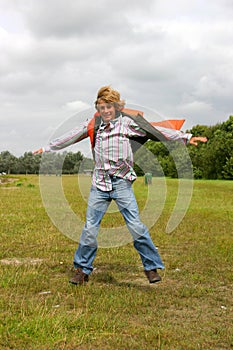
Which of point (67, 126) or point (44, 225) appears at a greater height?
point (67, 126)

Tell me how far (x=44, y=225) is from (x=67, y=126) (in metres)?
5.45

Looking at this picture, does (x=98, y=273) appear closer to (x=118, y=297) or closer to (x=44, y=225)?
(x=118, y=297)

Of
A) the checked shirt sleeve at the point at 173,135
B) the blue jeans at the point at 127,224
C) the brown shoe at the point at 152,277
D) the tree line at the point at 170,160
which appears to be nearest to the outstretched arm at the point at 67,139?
the tree line at the point at 170,160

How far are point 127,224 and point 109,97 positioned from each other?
1.57 meters

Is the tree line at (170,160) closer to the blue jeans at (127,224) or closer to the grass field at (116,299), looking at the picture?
the blue jeans at (127,224)

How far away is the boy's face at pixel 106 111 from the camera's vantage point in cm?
594

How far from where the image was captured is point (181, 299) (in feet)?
17.4

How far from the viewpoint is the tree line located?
672cm

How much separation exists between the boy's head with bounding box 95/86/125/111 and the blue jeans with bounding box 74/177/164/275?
3.04ft

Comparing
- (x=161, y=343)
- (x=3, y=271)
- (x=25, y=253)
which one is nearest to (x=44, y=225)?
(x=25, y=253)

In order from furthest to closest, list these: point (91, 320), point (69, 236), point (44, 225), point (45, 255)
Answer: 1. point (44, 225)
2. point (69, 236)
3. point (45, 255)
4. point (91, 320)

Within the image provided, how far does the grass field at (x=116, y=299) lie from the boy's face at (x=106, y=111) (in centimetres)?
205

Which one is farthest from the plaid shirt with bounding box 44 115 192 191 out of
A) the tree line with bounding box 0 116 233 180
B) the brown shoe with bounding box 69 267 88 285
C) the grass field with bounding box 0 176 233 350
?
the grass field with bounding box 0 176 233 350

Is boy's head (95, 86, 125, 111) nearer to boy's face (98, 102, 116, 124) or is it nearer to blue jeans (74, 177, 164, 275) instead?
boy's face (98, 102, 116, 124)
